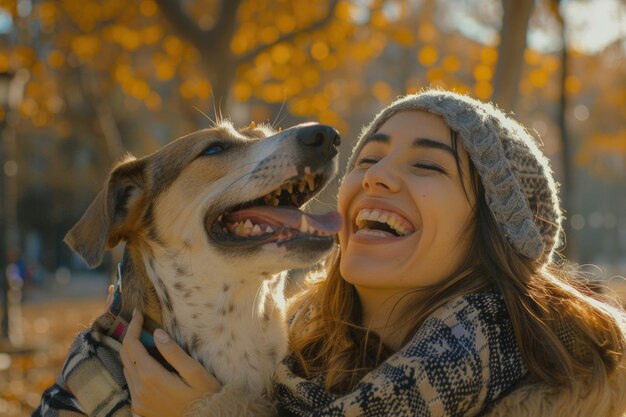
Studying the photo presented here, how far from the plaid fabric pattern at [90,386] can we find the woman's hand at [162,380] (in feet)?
0.26

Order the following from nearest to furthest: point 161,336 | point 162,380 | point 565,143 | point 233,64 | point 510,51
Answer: point 162,380 → point 161,336 → point 510,51 → point 233,64 → point 565,143

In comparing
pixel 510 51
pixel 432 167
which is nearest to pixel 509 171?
pixel 432 167

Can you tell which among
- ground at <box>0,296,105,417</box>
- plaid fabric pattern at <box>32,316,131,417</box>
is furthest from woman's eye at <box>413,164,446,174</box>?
ground at <box>0,296,105,417</box>

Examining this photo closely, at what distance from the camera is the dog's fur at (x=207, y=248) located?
10.8 ft

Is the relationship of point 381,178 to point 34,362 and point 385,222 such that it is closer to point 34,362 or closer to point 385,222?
point 385,222

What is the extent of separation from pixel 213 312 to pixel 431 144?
127 cm

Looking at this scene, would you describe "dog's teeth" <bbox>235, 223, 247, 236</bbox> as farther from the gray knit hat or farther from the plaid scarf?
the gray knit hat

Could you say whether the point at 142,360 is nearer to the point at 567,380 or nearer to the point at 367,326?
the point at 367,326

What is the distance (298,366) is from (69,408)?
1037 mm

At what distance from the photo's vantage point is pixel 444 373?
2730 mm

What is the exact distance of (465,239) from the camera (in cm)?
335

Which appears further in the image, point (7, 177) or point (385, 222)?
point (7, 177)

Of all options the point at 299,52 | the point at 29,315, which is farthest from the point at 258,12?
the point at 29,315

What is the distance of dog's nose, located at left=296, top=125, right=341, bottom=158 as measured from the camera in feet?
11.1
